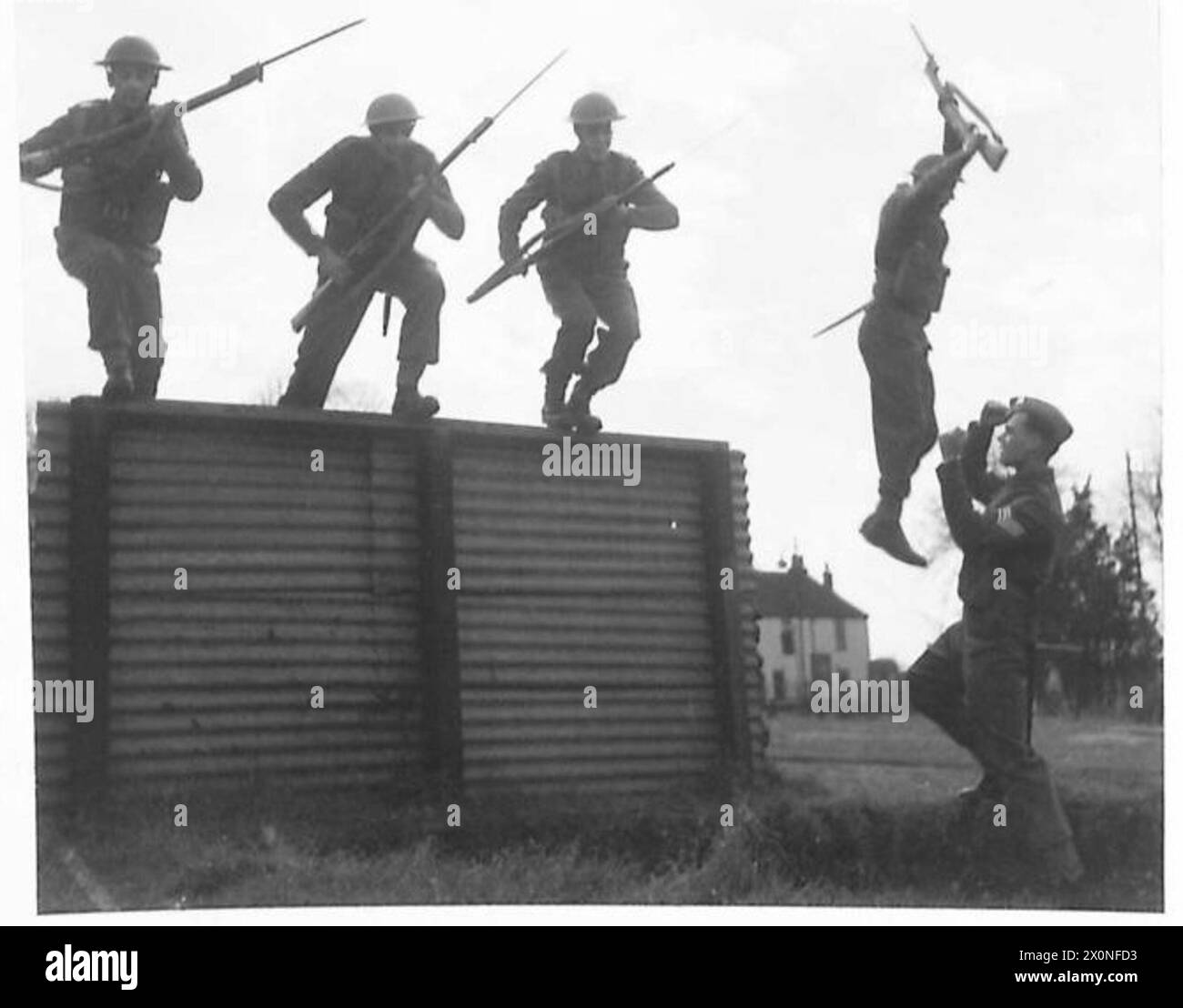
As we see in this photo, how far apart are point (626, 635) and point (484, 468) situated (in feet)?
1.84

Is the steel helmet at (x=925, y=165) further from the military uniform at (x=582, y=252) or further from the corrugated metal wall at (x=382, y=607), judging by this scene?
the corrugated metal wall at (x=382, y=607)

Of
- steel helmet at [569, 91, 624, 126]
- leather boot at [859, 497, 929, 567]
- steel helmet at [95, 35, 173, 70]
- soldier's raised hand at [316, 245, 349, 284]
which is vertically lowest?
leather boot at [859, 497, 929, 567]

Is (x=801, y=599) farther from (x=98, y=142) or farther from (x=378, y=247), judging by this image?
(x=98, y=142)

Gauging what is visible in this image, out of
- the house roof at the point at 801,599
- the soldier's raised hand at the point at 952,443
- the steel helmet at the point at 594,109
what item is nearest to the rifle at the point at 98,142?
the steel helmet at the point at 594,109

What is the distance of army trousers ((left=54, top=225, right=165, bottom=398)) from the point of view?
5148 mm

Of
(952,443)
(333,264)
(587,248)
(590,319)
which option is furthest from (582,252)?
(952,443)

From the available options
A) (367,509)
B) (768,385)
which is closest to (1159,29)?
(768,385)

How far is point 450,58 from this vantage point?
17.5ft

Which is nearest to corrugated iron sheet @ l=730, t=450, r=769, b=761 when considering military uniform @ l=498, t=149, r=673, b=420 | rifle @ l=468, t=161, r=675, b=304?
military uniform @ l=498, t=149, r=673, b=420

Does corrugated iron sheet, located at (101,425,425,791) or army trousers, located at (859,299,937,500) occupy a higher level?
army trousers, located at (859,299,937,500)

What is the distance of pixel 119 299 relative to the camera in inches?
203

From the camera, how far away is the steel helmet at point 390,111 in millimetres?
5305

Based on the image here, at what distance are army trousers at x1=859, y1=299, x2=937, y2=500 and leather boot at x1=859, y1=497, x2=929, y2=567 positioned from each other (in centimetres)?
3

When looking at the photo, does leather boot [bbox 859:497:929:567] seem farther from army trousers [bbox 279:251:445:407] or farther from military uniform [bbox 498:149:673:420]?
army trousers [bbox 279:251:445:407]
